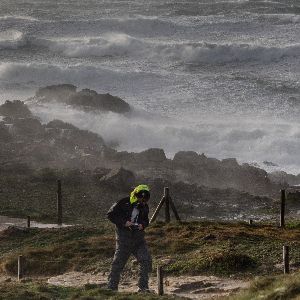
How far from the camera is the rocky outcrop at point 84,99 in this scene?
147 ft

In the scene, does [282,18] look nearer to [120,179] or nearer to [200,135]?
[200,135]

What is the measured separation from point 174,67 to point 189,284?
44904mm


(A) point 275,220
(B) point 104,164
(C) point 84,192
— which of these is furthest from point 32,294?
(B) point 104,164

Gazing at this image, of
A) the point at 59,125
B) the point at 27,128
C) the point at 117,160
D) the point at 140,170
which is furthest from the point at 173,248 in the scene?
the point at 59,125

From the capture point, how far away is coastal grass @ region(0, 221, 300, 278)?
17.2m

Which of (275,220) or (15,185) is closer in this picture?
(275,220)

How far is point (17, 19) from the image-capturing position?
73500 mm

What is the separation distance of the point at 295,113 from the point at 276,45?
48.2 ft

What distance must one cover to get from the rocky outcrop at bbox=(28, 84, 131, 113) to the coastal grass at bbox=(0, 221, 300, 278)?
73.5 feet

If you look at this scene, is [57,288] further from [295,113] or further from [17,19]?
[17,19]

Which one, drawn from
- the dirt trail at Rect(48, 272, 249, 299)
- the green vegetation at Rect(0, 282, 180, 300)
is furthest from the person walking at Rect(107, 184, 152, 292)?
the dirt trail at Rect(48, 272, 249, 299)

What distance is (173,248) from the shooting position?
19.3 metres

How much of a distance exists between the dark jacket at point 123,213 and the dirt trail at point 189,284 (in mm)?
1414

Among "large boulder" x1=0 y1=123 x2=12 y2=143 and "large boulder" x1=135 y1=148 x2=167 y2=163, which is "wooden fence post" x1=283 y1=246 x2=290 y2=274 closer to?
"large boulder" x1=135 y1=148 x2=167 y2=163
